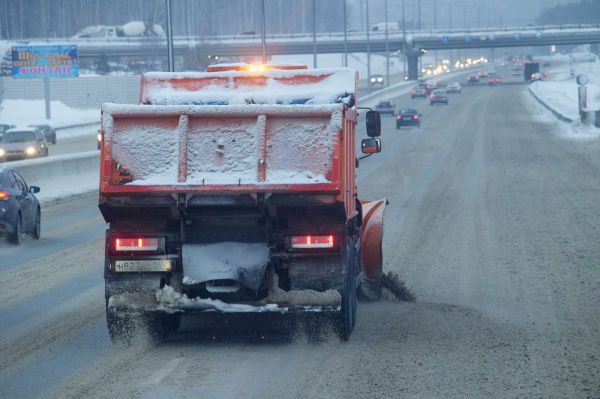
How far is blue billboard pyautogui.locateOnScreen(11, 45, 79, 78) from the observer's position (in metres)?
74.5

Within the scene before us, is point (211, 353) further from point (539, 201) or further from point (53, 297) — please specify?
point (539, 201)

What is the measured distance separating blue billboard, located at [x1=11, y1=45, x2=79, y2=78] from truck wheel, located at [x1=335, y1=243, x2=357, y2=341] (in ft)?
218

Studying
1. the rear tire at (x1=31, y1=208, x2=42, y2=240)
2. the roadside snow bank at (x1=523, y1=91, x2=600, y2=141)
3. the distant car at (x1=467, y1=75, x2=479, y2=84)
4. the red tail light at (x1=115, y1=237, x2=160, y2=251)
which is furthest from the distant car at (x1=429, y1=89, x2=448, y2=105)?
the red tail light at (x1=115, y1=237, x2=160, y2=251)

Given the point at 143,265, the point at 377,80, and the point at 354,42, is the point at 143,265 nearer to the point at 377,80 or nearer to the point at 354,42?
the point at 377,80

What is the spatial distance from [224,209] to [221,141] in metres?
0.62

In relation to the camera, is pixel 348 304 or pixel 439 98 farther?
pixel 439 98

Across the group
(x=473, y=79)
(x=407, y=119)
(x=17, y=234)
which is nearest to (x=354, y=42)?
(x=473, y=79)

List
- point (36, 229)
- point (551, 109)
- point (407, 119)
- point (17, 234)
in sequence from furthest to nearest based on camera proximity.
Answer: point (551, 109)
point (407, 119)
point (36, 229)
point (17, 234)

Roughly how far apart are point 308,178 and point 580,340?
3.10 metres

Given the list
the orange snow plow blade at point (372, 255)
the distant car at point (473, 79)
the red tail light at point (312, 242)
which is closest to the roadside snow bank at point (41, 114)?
the distant car at point (473, 79)

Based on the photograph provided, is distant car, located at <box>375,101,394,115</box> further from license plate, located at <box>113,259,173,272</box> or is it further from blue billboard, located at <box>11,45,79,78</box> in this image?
license plate, located at <box>113,259,173,272</box>

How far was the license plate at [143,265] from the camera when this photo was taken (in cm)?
1016

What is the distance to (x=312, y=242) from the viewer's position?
10148 millimetres

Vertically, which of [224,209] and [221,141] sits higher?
[221,141]
